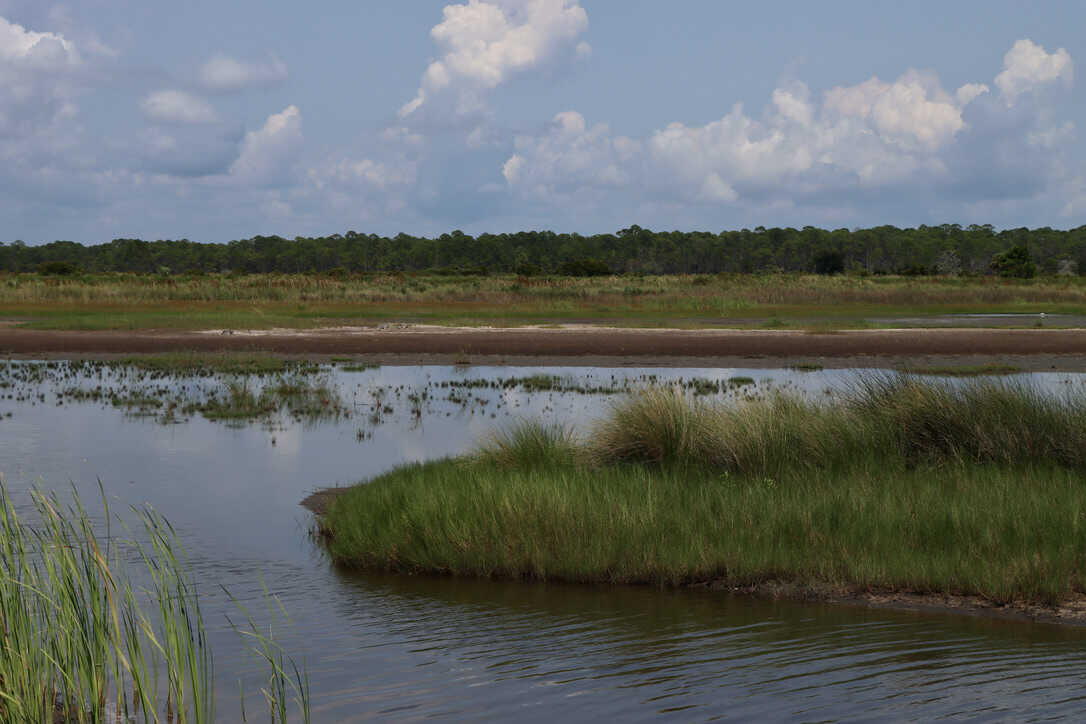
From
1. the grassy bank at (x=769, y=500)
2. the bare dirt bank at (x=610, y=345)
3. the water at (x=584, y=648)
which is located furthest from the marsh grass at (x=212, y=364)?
A: the grassy bank at (x=769, y=500)

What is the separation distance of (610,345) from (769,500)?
37118 millimetres

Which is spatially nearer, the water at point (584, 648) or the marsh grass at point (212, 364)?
the water at point (584, 648)

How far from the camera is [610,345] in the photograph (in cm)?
4944

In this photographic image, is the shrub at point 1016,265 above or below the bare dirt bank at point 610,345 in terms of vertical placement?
above

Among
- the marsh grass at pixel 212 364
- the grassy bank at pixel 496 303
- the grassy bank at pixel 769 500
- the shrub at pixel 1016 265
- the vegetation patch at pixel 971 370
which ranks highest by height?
the shrub at pixel 1016 265

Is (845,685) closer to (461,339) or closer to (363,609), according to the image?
(363,609)

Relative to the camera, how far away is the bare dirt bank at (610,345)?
4378cm

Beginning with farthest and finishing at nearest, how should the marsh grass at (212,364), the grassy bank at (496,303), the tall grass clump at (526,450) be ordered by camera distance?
the grassy bank at (496,303)
the marsh grass at (212,364)
the tall grass clump at (526,450)

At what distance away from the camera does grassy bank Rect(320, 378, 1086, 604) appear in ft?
36.0

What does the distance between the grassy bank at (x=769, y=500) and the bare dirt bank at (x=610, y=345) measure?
2634 cm

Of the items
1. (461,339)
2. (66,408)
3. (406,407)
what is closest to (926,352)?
(461,339)

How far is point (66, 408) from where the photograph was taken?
2708 cm

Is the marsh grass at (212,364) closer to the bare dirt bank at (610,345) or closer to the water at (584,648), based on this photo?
the bare dirt bank at (610,345)

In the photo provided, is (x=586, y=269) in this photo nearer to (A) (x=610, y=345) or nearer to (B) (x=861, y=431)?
(A) (x=610, y=345)
